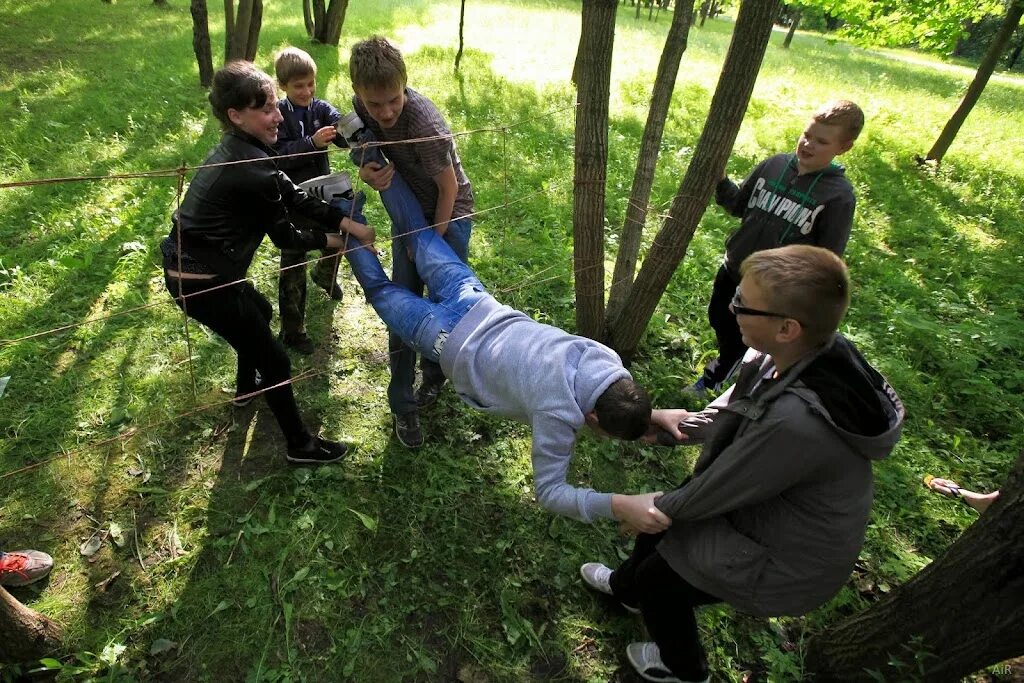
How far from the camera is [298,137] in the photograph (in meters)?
3.31

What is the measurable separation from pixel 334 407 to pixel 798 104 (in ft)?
35.3

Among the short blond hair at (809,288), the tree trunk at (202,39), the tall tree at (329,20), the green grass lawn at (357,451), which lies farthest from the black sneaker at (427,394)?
the tall tree at (329,20)

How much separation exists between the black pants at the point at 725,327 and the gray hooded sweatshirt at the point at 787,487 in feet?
5.51

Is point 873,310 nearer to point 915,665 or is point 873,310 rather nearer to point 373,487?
point 915,665

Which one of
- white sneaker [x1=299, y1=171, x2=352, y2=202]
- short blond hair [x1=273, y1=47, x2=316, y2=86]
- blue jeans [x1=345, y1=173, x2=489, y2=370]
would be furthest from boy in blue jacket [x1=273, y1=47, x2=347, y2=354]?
blue jeans [x1=345, y1=173, x2=489, y2=370]

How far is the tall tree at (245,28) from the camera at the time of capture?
6877 millimetres

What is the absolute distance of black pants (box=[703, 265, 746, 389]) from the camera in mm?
3506

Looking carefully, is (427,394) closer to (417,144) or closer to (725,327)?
(417,144)

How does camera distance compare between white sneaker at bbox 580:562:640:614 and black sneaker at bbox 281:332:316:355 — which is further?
black sneaker at bbox 281:332:316:355

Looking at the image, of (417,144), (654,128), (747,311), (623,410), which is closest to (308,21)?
(654,128)

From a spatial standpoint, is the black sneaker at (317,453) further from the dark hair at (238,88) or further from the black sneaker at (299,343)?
the dark hair at (238,88)

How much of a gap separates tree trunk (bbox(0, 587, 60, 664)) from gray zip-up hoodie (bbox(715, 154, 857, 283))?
3792 mm

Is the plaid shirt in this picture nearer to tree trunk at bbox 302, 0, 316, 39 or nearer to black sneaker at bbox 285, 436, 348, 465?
black sneaker at bbox 285, 436, 348, 465

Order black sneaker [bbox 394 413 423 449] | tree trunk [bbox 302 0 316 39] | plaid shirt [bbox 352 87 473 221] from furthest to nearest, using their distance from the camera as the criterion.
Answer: tree trunk [bbox 302 0 316 39] → black sneaker [bbox 394 413 423 449] → plaid shirt [bbox 352 87 473 221]
